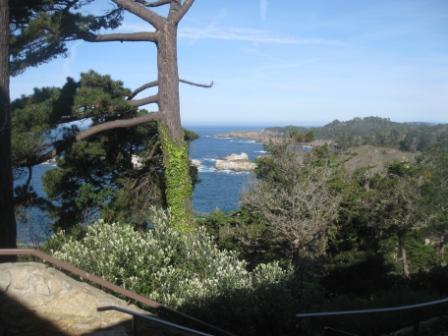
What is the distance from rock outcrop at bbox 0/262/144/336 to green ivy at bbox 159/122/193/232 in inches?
351

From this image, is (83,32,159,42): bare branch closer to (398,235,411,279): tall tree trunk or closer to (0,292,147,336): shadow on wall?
(0,292,147,336): shadow on wall

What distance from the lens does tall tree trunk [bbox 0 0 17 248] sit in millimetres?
7586

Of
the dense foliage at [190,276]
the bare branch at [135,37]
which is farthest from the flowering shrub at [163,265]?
the bare branch at [135,37]

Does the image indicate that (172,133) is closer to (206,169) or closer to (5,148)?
(5,148)

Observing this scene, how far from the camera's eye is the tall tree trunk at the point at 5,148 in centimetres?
759

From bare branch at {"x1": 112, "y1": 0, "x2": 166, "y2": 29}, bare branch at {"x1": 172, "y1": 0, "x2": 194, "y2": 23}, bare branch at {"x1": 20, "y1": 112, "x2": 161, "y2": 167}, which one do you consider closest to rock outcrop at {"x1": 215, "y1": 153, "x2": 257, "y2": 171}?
bare branch at {"x1": 172, "y1": 0, "x2": 194, "y2": 23}

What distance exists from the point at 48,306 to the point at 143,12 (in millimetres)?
10627

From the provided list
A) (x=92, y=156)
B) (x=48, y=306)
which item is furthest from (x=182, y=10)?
(x=48, y=306)

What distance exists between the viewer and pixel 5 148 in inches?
306

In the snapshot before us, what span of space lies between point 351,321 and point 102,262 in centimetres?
418

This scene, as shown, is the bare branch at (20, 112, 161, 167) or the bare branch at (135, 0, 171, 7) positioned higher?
the bare branch at (135, 0, 171, 7)

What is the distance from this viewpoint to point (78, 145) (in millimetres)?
16266

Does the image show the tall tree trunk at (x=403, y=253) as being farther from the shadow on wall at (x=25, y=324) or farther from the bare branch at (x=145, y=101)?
the shadow on wall at (x=25, y=324)

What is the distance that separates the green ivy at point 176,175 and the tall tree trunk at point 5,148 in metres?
6.33
